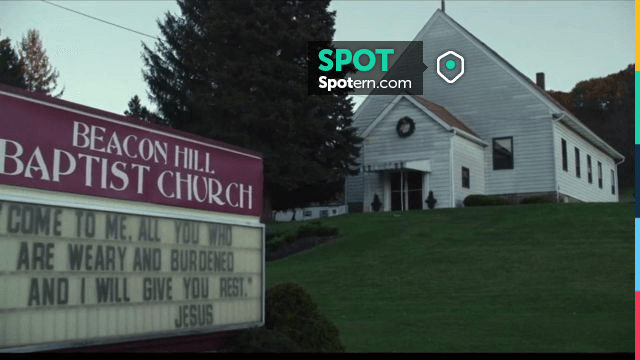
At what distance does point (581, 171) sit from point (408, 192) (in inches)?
429

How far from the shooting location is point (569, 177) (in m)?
39.3

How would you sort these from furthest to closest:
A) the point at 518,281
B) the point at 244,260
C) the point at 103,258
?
the point at 518,281
the point at 244,260
the point at 103,258

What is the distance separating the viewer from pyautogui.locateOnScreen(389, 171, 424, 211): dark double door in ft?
122

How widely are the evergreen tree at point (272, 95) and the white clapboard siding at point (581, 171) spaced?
393 inches

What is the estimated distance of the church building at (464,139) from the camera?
119 ft

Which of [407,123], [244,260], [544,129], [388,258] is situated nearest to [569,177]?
[544,129]

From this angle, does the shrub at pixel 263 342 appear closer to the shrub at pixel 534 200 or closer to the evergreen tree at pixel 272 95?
the evergreen tree at pixel 272 95

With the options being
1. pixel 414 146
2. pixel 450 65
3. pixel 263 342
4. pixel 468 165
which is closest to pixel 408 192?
pixel 414 146

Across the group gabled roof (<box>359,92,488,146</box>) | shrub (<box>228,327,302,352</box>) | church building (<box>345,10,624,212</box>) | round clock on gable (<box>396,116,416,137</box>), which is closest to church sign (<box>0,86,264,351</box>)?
shrub (<box>228,327,302,352</box>)

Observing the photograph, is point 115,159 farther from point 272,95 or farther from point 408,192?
point 408,192

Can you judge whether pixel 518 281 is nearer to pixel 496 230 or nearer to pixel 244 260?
pixel 496 230

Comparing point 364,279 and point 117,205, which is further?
point 364,279

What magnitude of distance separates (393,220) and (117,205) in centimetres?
2231

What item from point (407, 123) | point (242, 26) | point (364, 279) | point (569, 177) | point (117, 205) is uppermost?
point (242, 26)
